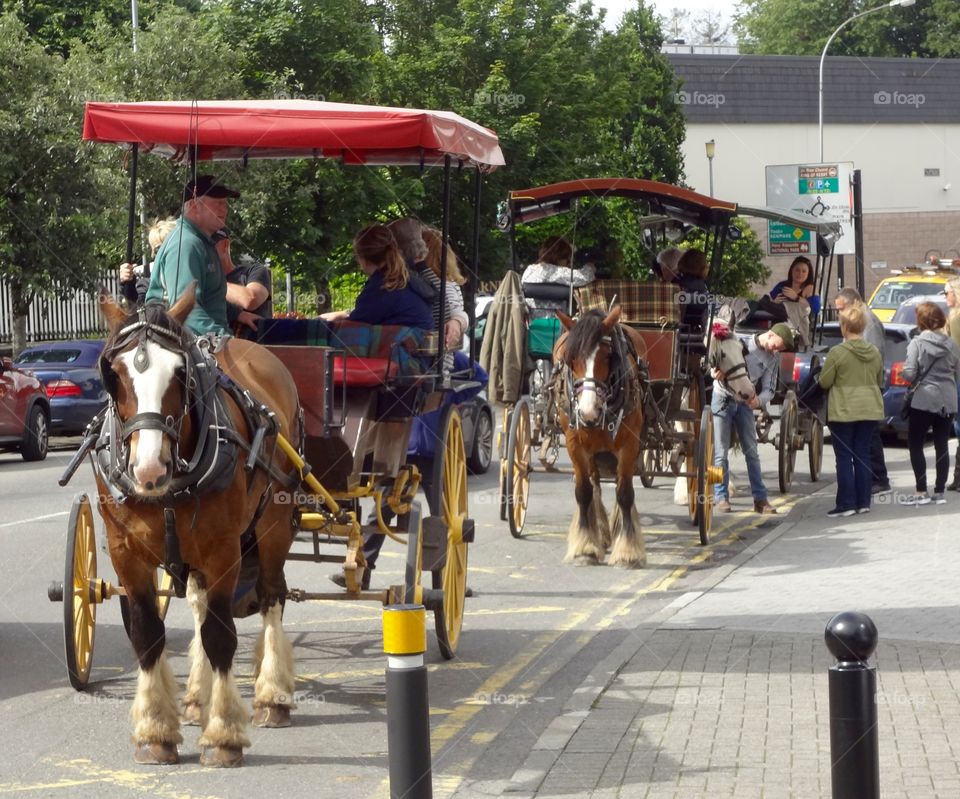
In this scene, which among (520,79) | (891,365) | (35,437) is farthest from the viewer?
(520,79)

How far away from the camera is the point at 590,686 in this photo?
754 centimetres

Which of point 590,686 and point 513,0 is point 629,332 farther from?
point 513,0

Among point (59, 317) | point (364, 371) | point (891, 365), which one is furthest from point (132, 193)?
point (59, 317)

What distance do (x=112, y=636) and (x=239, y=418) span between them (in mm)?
3109

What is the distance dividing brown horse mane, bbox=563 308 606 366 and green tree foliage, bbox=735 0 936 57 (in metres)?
66.7

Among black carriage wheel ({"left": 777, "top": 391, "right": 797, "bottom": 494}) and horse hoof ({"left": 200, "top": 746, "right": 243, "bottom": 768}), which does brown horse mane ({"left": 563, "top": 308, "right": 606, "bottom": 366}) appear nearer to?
black carriage wheel ({"left": 777, "top": 391, "right": 797, "bottom": 494})

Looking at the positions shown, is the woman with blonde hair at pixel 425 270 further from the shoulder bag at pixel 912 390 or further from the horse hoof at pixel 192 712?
the shoulder bag at pixel 912 390

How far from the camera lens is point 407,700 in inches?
172

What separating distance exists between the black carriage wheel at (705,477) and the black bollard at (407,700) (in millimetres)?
8228

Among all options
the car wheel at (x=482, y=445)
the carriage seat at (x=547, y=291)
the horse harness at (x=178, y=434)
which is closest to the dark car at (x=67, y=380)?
the car wheel at (x=482, y=445)

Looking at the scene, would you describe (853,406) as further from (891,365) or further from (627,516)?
(891,365)

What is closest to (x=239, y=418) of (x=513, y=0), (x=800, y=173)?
(x=513, y=0)

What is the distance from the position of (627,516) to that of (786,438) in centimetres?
505

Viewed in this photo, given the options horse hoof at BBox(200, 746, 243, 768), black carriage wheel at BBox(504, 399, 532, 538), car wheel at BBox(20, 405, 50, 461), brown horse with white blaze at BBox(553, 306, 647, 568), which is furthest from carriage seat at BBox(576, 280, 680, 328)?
car wheel at BBox(20, 405, 50, 461)
